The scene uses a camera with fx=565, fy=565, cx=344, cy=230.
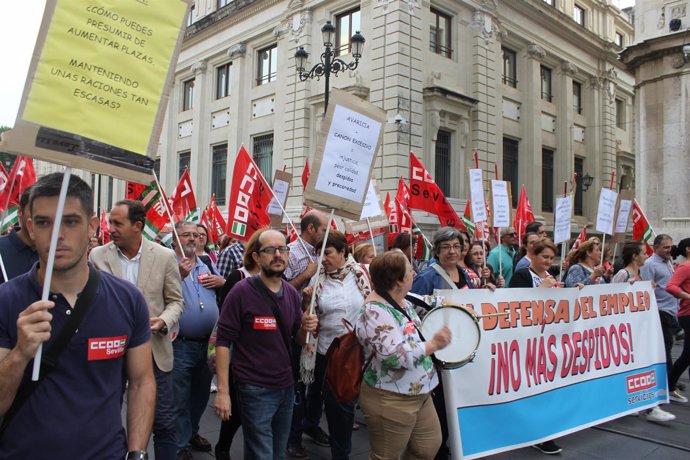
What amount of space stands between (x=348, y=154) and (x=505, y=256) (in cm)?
535

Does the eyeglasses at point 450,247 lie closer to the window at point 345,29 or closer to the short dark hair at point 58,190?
the short dark hair at point 58,190

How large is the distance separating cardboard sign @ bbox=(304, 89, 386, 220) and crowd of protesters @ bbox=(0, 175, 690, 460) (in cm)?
47

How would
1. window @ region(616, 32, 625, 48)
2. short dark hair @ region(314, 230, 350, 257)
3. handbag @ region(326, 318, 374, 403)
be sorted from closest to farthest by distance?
handbag @ region(326, 318, 374, 403) → short dark hair @ region(314, 230, 350, 257) → window @ region(616, 32, 625, 48)

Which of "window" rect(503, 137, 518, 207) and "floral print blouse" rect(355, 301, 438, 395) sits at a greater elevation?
"window" rect(503, 137, 518, 207)

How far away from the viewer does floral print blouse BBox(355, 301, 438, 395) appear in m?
3.35

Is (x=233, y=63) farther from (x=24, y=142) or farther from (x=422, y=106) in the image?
(x=24, y=142)

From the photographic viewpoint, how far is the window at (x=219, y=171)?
27406 mm

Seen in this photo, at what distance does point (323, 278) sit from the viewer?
4.67 meters

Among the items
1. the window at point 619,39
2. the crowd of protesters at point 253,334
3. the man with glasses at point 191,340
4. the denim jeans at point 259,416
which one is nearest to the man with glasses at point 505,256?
the crowd of protesters at point 253,334

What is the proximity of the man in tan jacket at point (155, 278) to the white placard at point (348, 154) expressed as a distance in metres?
1.27

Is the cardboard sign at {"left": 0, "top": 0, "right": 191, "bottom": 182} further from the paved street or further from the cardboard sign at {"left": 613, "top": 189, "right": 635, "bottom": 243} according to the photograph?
the cardboard sign at {"left": 613, "top": 189, "right": 635, "bottom": 243}

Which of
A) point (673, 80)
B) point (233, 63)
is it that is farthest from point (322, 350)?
point (233, 63)

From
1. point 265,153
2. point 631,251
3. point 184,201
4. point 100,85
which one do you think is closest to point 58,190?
point 100,85

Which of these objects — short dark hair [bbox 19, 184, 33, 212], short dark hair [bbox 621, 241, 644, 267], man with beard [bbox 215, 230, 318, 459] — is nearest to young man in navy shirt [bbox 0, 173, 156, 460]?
short dark hair [bbox 19, 184, 33, 212]
